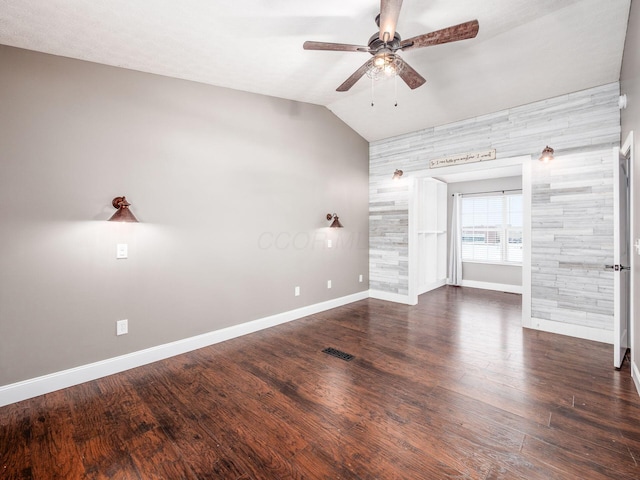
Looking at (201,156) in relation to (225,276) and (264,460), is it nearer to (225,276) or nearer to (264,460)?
(225,276)

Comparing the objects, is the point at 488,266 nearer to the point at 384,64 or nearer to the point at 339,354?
the point at 339,354

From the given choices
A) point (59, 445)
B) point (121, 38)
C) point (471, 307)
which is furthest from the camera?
point (471, 307)

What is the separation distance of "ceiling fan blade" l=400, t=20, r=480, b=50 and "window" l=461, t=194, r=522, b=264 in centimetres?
554

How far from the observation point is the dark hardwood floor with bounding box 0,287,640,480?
5.93ft

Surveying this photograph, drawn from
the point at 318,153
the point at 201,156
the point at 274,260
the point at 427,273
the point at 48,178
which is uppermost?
the point at 318,153

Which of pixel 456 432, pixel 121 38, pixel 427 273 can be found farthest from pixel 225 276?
pixel 427 273

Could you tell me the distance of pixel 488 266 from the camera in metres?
7.07

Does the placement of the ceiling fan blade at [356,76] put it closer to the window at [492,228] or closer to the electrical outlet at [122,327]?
the electrical outlet at [122,327]

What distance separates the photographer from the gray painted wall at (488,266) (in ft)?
21.8

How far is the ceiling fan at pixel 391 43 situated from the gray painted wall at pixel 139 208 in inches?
70.3

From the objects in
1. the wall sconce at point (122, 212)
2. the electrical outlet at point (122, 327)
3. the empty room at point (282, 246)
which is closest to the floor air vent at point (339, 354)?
the empty room at point (282, 246)

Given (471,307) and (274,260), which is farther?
(471,307)

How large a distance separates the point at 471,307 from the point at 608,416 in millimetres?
3136

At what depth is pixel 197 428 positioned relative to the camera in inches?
85.1
